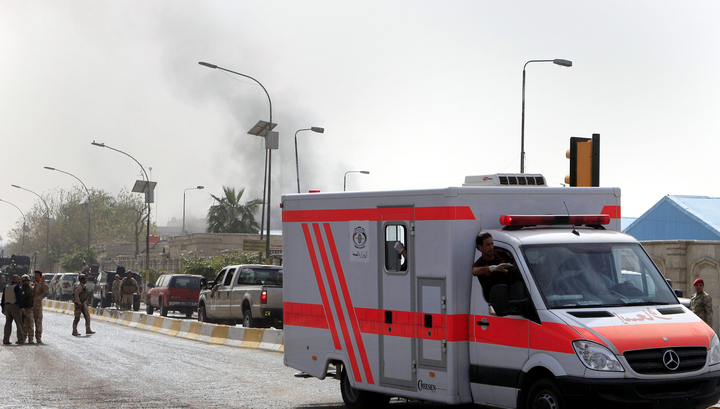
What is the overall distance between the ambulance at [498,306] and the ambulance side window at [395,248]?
0.5 inches

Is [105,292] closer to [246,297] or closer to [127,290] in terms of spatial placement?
[127,290]

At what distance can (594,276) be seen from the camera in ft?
26.5

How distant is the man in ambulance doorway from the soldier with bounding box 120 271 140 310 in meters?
27.6

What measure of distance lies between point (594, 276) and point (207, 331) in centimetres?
1628

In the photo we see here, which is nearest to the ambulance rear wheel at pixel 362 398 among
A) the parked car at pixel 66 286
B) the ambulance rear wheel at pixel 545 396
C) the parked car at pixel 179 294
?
the ambulance rear wheel at pixel 545 396

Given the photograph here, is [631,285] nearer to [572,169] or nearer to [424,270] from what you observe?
[424,270]

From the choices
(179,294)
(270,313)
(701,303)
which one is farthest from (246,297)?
(701,303)

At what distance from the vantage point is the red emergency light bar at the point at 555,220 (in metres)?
8.56

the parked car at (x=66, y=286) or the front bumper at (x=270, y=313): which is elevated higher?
the front bumper at (x=270, y=313)

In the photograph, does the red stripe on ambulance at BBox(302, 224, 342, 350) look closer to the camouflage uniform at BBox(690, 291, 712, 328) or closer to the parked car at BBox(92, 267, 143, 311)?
the camouflage uniform at BBox(690, 291, 712, 328)

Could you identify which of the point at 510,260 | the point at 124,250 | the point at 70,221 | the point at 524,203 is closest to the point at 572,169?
the point at 524,203

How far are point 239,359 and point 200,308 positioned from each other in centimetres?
937

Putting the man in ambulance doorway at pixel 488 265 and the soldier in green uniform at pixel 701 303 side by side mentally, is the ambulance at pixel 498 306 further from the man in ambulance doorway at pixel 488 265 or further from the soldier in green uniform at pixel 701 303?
the soldier in green uniform at pixel 701 303

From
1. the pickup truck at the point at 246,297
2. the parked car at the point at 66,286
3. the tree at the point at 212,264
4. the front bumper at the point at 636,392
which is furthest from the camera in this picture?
the tree at the point at 212,264
